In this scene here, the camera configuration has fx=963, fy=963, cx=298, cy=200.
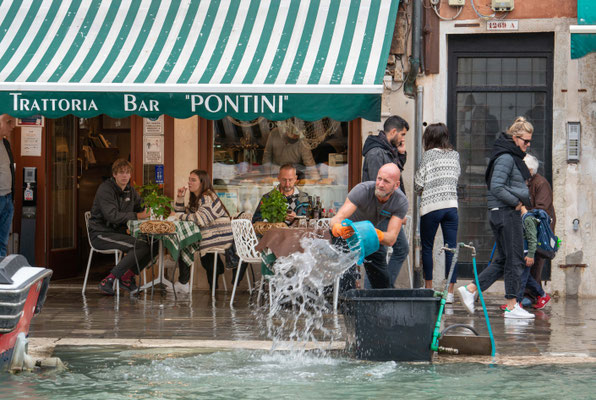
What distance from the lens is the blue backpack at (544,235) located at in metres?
9.74

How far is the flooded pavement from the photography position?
7.96 m

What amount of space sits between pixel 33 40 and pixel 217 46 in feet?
6.26

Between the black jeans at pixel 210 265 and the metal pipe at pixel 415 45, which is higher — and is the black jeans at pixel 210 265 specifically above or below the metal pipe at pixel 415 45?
below

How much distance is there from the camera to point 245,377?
6961mm

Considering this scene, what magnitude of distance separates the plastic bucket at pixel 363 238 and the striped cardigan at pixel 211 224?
137 inches

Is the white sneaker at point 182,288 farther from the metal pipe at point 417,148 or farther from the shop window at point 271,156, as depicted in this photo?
the metal pipe at point 417,148

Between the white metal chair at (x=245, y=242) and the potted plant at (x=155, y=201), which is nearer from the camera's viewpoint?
the white metal chair at (x=245, y=242)

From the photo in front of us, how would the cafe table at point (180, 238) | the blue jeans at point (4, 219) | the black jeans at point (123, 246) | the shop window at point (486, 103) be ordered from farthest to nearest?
the shop window at point (486, 103) < the black jeans at point (123, 246) < the cafe table at point (180, 238) < the blue jeans at point (4, 219)

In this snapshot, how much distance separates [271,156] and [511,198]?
352 centimetres

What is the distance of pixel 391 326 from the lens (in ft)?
23.6

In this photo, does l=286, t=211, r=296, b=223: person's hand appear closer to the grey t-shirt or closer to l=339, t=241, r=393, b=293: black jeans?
l=339, t=241, r=393, b=293: black jeans

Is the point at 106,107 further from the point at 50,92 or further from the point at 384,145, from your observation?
the point at 384,145

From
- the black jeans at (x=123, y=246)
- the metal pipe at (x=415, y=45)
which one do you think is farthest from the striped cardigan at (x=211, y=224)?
the metal pipe at (x=415, y=45)

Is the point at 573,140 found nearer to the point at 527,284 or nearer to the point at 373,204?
the point at 527,284
